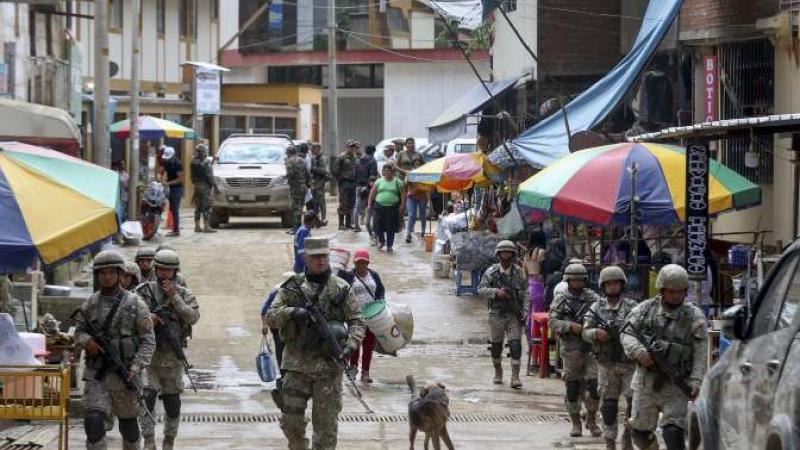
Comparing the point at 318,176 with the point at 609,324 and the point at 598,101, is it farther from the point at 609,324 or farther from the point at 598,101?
the point at 609,324

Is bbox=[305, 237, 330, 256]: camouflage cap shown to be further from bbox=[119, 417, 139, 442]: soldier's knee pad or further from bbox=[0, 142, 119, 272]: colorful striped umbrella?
bbox=[119, 417, 139, 442]: soldier's knee pad

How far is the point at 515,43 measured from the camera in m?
30.7

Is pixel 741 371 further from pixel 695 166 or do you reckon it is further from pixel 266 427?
pixel 266 427

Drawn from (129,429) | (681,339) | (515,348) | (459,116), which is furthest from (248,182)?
(681,339)

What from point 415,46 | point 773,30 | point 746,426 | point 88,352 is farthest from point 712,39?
point 415,46

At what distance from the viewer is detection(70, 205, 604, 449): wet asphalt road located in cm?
1433

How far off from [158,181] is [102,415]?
2014 centimetres

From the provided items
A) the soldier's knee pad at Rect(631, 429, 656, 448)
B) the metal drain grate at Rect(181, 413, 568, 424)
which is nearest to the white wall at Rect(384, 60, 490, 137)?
the metal drain grate at Rect(181, 413, 568, 424)

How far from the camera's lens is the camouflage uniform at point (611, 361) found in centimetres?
1274

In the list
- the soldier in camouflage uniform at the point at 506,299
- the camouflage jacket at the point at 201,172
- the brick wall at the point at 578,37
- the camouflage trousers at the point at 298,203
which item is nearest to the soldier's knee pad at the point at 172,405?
the soldier in camouflage uniform at the point at 506,299

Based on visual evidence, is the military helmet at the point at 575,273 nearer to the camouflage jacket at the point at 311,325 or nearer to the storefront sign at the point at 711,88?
the camouflage jacket at the point at 311,325

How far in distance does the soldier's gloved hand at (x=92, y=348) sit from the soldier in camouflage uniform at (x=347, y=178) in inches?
749

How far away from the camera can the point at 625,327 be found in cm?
1123

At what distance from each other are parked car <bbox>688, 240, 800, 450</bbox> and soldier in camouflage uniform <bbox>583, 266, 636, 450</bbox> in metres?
3.09
